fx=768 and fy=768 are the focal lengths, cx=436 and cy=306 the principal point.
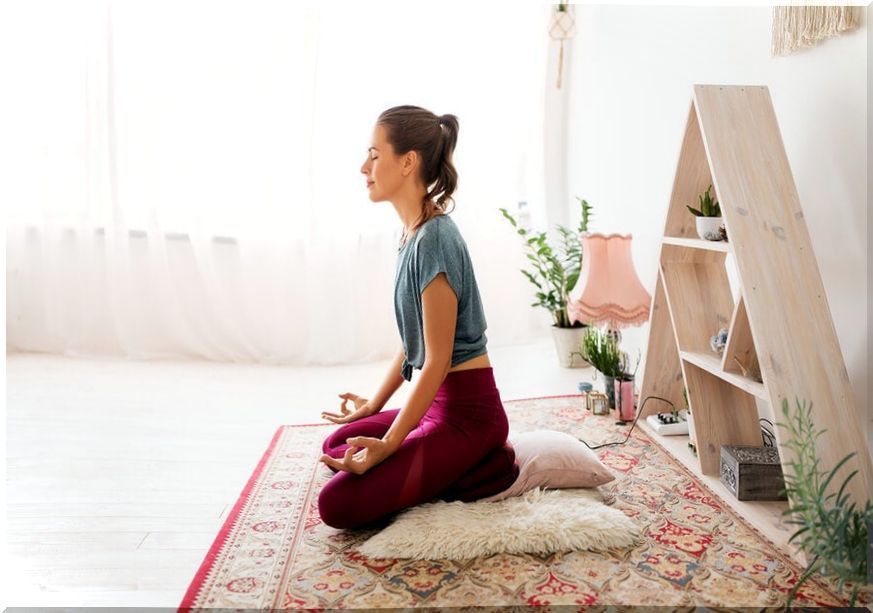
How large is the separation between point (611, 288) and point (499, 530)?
132 cm

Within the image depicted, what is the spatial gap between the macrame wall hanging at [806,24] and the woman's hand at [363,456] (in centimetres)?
164

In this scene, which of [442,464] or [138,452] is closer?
[442,464]

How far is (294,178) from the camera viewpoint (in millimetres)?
4266

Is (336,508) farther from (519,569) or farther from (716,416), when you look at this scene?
(716,416)

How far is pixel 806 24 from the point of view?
218 cm

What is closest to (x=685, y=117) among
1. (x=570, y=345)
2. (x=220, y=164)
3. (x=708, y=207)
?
(x=708, y=207)

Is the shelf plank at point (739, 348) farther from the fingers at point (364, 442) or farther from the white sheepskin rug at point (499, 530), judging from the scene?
the fingers at point (364, 442)

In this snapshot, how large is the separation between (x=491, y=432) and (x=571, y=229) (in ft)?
9.16

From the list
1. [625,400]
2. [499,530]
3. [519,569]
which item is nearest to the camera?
[519,569]

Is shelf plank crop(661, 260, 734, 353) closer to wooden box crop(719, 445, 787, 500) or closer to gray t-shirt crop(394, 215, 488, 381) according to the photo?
wooden box crop(719, 445, 787, 500)

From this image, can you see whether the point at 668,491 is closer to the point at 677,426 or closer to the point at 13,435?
the point at 677,426

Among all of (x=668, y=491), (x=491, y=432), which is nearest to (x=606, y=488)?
(x=668, y=491)

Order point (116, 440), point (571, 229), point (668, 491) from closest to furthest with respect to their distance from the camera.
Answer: point (668, 491) < point (116, 440) < point (571, 229)

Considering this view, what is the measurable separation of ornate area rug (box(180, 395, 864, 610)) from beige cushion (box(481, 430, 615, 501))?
0.09m
